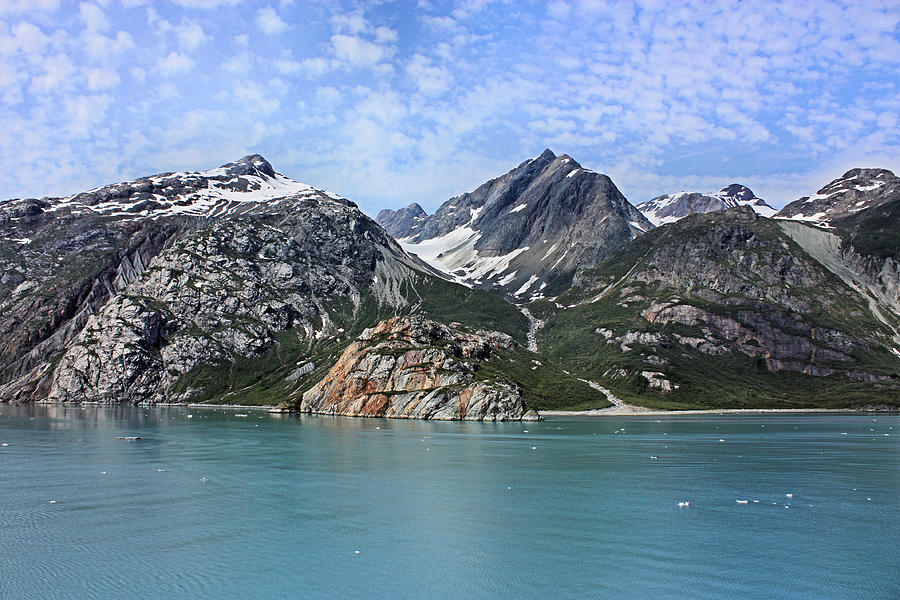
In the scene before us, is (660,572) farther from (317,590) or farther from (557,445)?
(557,445)

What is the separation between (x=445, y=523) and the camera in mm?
51719

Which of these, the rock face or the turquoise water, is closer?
the turquoise water

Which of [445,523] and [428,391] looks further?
[428,391]

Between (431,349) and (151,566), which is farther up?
(431,349)

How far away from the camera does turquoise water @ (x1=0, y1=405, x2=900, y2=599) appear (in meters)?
37.6

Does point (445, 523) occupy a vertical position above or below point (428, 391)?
below

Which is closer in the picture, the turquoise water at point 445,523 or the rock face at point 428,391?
the turquoise water at point 445,523

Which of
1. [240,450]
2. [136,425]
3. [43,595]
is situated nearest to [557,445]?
[240,450]

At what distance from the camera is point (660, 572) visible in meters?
39.3

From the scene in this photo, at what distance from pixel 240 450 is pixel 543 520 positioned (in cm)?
6194

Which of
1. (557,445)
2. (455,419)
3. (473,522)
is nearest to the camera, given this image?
(473,522)

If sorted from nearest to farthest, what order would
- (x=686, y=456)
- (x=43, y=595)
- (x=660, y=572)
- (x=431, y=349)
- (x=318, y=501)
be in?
(x=43, y=595) → (x=660, y=572) → (x=318, y=501) → (x=686, y=456) → (x=431, y=349)

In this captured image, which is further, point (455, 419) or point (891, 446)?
point (455, 419)

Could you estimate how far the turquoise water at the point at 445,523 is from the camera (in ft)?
123
